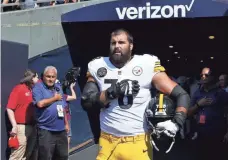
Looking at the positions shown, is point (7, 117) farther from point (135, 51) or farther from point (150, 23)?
point (135, 51)

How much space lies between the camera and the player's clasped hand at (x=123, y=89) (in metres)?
5.33

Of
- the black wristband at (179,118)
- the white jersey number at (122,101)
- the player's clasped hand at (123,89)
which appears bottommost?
the black wristband at (179,118)

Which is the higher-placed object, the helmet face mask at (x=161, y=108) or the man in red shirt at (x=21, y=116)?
the helmet face mask at (x=161, y=108)

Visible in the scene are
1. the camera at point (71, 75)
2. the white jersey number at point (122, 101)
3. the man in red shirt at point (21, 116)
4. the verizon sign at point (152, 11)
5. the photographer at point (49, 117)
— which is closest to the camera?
the white jersey number at point (122, 101)

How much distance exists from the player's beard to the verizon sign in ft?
16.0

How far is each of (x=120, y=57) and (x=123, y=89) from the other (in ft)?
1.23

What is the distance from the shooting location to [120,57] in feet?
18.1

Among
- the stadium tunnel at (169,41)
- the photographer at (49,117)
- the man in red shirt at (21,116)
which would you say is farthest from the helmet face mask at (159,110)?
the stadium tunnel at (169,41)

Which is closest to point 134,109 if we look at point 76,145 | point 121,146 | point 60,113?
point 121,146

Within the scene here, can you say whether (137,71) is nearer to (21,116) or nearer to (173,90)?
(173,90)

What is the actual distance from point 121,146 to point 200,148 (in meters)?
4.71

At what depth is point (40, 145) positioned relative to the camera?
8.83 meters

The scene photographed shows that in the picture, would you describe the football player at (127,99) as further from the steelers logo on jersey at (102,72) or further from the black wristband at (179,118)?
the black wristband at (179,118)

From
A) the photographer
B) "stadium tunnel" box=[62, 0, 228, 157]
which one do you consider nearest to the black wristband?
the photographer
